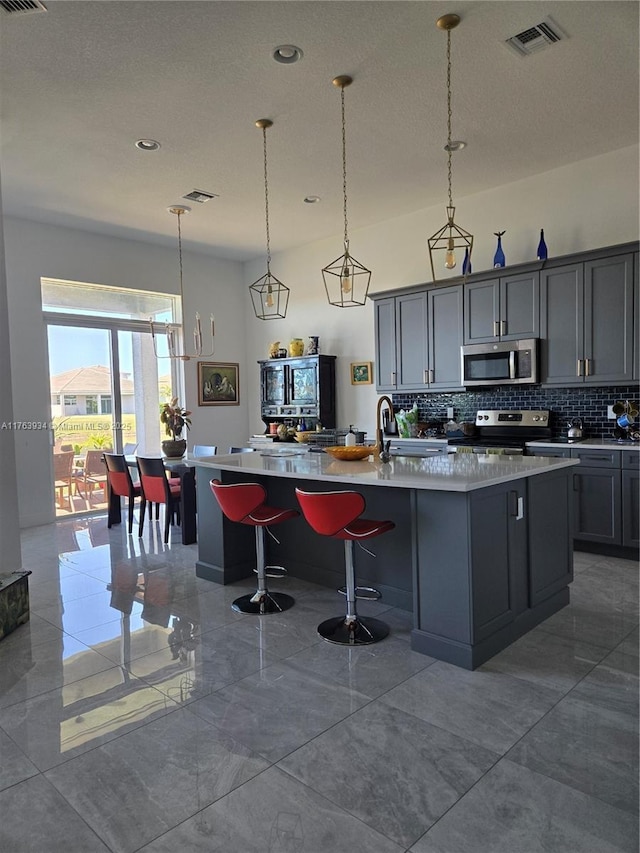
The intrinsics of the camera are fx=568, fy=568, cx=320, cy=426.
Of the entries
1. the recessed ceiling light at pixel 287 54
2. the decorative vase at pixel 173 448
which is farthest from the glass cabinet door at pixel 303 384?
the recessed ceiling light at pixel 287 54

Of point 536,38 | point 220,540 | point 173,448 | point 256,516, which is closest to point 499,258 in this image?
point 536,38

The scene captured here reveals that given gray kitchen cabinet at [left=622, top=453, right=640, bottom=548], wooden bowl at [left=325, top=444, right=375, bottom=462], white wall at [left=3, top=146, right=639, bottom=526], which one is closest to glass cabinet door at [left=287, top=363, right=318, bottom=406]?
white wall at [left=3, top=146, right=639, bottom=526]

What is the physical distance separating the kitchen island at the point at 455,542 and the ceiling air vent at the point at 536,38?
2428 mm

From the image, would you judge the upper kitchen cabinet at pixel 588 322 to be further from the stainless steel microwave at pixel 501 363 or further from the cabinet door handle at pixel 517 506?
the cabinet door handle at pixel 517 506

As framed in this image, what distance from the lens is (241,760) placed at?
2143mm

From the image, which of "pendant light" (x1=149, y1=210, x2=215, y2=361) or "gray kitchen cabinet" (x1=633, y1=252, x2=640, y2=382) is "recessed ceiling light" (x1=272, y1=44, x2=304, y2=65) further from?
"gray kitchen cabinet" (x1=633, y1=252, x2=640, y2=382)

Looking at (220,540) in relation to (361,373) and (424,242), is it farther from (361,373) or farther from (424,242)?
(424,242)

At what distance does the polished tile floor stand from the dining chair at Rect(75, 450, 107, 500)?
11.6 ft

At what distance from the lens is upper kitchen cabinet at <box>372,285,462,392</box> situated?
18.7 ft

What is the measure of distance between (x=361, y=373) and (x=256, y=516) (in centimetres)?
373

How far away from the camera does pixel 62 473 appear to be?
6754 mm

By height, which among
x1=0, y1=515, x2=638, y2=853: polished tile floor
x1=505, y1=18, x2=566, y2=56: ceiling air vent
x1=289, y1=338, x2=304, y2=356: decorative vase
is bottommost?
x1=0, y1=515, x2=638, y2=853: polished tile floor

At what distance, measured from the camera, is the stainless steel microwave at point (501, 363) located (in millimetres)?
5121

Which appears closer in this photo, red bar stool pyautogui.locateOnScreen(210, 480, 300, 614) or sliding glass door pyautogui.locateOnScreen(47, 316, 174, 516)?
red bar stool pyautogui.locateOnScreen(210, 480, 300, 614)
